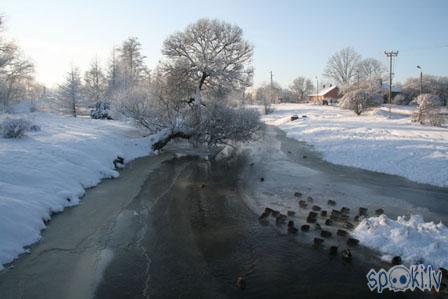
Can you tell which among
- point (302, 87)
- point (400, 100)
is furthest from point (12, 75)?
point (302, 87)

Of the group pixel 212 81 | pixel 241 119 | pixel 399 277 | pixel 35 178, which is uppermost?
pixel 212 81

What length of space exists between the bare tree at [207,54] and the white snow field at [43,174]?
416 inches

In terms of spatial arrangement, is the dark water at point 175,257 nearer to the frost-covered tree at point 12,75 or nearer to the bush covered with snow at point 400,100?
the frost-covered tree at point 12,75

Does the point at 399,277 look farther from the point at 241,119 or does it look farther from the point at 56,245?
the point at 241,119

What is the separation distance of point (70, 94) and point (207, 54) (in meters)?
23.1

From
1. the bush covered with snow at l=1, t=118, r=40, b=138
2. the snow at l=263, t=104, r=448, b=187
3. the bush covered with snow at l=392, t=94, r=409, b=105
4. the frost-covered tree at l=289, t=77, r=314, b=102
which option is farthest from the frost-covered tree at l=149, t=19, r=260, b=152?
the frost-covered tree at l=289, t=77, r=314, b=102

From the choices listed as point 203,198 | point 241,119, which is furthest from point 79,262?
point 241,119

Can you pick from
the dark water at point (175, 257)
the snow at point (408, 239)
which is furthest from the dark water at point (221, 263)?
the snow at point (408, 239)

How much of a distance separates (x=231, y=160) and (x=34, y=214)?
12529 mm

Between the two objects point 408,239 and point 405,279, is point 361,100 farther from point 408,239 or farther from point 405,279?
point 405,279

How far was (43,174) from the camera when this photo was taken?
44.0 feet

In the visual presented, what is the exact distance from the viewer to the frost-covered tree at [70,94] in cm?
4616

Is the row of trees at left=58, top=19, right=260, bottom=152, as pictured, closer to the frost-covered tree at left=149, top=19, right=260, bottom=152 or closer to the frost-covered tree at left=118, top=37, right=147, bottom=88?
the frost-covered tree at left=149, top=19, right=260, bottom=152

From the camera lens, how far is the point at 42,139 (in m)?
19.5
